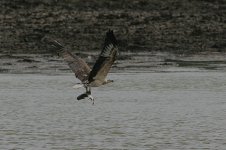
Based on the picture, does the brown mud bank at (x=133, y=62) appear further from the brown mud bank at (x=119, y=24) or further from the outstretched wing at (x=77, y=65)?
the outstretched wing at (x=77, y=65)

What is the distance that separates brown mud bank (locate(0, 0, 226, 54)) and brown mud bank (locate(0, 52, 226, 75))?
109cm

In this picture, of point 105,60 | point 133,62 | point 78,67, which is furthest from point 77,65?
point 133,62

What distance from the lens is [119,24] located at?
34969mm

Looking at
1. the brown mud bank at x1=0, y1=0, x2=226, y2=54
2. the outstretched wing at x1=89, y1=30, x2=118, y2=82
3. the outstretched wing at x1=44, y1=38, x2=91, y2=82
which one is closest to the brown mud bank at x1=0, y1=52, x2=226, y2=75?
the brown mud bank at x1=0, y1=0, x2=226, y2=54

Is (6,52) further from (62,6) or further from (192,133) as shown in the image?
(192,133)

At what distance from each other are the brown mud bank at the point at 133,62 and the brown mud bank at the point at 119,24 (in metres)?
1.09

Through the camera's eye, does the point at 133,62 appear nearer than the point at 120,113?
No

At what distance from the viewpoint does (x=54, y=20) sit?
35.1 m

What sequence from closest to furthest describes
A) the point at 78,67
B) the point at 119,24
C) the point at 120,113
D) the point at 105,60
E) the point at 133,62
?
1. the point at 105,60
2. the point at 78,67
3. the point at 120,113
4. the point at 133,62
5. the point at 119,24

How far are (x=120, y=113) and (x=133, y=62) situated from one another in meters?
11.5

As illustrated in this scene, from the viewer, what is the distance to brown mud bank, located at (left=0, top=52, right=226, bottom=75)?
27.6 metres

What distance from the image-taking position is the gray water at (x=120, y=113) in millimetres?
14391

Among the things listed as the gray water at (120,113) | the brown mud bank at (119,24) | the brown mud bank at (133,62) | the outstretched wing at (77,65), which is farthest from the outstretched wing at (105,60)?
the brown mud bank at (119,24)

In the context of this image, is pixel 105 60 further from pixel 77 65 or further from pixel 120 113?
pixel 120 113
